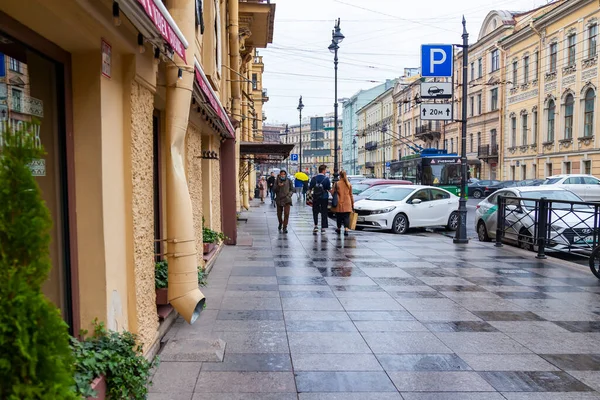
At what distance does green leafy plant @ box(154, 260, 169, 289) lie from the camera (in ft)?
18.4

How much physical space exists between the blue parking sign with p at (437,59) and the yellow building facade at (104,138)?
32.0 feet

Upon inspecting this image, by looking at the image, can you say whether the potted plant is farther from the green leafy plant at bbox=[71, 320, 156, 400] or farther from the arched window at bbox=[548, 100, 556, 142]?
the arched window at bbox=[548, 100, 556, 142]

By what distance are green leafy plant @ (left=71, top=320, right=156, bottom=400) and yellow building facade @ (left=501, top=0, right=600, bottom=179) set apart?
37.2 m

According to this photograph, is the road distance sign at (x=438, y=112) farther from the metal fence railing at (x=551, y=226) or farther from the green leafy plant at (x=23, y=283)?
the green leafy plant at (x=23, y=283)

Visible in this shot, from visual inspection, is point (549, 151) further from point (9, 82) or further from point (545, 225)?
point (9, 82)

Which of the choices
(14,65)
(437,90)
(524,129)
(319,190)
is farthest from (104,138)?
(524,129)

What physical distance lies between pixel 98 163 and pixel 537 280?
7.60 metres

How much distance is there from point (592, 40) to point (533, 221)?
28.7 m

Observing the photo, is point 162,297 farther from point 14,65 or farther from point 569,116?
point 569,116

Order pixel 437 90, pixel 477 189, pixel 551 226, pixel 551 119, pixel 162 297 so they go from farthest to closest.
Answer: pixel 477 189 < pixel 551 119 < pixel 437 90 < pixel 551 226 < pixel 162 297

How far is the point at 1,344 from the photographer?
74.8 inches

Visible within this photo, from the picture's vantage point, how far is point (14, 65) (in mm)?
3266

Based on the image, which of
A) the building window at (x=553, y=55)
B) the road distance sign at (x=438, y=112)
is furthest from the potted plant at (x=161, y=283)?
the building window at (x=553, y=55)

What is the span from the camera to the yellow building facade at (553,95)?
116 ft
